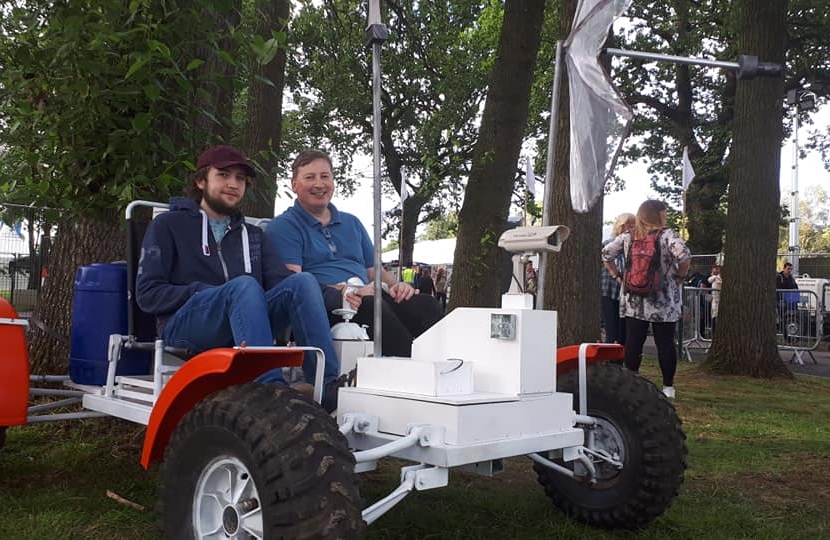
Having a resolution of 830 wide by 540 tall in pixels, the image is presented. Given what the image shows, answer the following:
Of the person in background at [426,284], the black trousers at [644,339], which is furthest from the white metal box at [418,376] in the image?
the person in background at [426,284]

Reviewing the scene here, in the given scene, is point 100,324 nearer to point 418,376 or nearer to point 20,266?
point 418,376

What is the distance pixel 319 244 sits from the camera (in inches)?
158

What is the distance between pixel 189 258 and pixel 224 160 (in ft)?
1.70

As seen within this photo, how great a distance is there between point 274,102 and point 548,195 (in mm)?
7079

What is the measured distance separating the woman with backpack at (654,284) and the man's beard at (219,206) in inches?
165

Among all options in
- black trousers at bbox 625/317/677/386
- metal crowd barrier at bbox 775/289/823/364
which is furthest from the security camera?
metal crowd barrier at bbox 775/289/823/364

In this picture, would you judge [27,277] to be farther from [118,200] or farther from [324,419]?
[324,419]

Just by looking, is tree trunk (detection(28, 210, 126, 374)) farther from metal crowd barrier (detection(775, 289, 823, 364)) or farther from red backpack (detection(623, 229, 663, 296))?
metal crowd barrier (detection(775, 289, 823, 364))

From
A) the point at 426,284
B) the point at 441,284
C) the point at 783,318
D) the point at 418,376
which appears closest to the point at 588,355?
the point at 418,376

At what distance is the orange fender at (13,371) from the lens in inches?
124

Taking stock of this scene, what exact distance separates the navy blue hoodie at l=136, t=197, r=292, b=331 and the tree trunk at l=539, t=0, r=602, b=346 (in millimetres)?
4169

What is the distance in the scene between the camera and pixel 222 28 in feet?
16.4

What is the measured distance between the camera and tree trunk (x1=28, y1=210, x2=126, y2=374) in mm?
4582

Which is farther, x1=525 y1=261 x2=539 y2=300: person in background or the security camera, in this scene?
x1=525 y1=261 x2=539 y2=300: person in background
